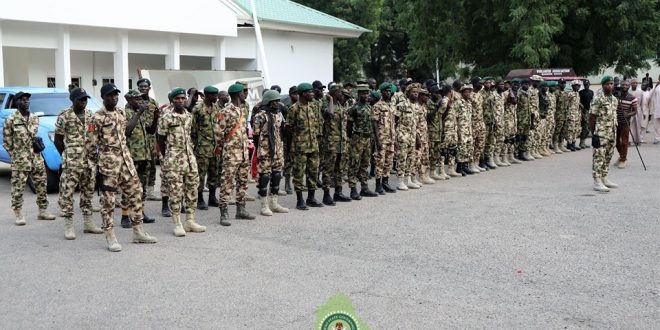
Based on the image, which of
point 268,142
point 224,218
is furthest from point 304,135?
point 224,218

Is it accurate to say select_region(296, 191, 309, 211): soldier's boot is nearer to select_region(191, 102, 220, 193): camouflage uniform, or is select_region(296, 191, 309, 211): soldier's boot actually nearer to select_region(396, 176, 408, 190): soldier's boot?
select_region(191, 102, 220, 193): camouflage uniform

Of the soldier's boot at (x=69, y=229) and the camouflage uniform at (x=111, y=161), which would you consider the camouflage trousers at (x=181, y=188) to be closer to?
the camouflage uniform at (x=111, y=161)

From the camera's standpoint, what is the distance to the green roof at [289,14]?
25.4 meters

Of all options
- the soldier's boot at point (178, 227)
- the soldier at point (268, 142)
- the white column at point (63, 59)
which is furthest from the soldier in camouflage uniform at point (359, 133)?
the white column at point (63, 59)

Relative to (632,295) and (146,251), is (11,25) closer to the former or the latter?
(146,251)

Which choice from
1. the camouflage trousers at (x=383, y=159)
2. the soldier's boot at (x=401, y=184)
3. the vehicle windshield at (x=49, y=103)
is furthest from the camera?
the vehicle windshield at (x=49, y=103)

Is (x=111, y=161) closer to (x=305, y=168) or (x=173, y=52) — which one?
(x=305, y=168)

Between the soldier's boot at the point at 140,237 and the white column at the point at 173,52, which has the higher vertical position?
the white column at the point at 173,52

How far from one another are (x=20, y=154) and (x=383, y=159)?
5292 millimetres

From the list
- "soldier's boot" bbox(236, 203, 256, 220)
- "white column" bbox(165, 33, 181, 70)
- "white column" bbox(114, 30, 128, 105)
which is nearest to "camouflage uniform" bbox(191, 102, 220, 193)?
"soldier's boot" bbox(236, 203, 256, 220)

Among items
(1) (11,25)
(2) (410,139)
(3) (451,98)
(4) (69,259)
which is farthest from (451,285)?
(1) (11,25)

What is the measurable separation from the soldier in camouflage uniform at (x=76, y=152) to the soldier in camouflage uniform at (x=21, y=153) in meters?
0.93

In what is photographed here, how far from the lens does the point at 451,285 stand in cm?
617

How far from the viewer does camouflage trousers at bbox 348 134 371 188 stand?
11.0 m
